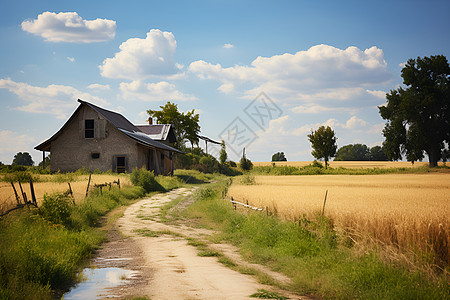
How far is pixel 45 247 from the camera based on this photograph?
841cm

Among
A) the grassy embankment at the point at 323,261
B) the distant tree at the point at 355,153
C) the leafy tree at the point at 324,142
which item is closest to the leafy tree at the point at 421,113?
the leafy tree at the point at 324,142

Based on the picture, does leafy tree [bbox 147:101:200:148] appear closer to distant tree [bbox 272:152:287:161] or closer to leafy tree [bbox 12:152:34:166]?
leafy tree [bbox 12:152:34:166]

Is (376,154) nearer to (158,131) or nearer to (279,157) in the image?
(279,157)

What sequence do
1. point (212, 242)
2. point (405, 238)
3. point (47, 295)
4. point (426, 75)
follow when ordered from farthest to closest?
point (426, 75), point (212, 242), point (405, 238), point (47, 295)

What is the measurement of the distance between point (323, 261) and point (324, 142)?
187 feet

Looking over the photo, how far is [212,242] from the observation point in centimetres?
1121

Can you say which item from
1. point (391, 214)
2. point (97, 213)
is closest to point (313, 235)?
point (391, 214)

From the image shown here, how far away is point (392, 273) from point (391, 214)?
1.84m

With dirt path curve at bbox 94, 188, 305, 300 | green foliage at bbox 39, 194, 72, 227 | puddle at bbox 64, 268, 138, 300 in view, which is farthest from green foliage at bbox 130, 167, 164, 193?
puddle at bbox 64, 268, 138, 300

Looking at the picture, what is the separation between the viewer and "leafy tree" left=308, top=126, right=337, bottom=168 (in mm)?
62250

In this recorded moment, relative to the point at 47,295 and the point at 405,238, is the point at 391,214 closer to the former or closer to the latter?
the point at 405,238

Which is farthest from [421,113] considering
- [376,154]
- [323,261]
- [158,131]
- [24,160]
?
[24,160]

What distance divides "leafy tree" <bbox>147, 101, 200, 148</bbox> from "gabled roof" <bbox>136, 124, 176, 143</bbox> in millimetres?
13961

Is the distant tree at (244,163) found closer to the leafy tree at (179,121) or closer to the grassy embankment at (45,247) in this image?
the leafy tree at (179,121)
